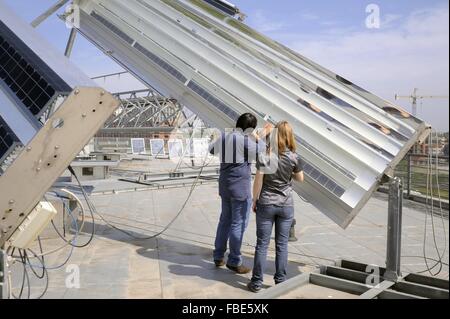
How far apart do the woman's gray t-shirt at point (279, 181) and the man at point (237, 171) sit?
447 millimetres

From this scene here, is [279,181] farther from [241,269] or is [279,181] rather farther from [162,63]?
[162,63]

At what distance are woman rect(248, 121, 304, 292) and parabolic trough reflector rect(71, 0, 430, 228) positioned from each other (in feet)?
2.97

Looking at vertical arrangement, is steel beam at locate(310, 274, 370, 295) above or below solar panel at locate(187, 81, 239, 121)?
below

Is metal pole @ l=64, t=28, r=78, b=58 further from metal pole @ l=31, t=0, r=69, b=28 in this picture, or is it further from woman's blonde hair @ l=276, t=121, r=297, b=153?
woman's blonde hair @ l=276, t=121, r=297, b=153

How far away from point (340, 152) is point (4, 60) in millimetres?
3943

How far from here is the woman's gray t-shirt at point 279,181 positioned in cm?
420

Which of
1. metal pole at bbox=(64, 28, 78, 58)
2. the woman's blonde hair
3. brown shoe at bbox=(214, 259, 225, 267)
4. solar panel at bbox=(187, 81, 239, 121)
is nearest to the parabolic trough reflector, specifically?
solar panel at bbox=(187, 81, 239, 121)

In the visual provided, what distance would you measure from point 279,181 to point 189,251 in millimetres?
2300

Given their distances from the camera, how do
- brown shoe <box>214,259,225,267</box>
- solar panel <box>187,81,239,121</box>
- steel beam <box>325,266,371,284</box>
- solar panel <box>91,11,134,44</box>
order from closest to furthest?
steel beam <box>325,266,371,284</box> < brown shoe <box>214,259,225,267</box> < solar panel <box>187,81,239,121</box> < solar panel <box>91,11,134,44</box>

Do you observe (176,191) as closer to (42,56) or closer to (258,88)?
(258,88)

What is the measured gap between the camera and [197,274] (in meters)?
4.89

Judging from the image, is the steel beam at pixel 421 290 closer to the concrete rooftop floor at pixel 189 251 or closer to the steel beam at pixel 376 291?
the steel beam at pixel 376 291

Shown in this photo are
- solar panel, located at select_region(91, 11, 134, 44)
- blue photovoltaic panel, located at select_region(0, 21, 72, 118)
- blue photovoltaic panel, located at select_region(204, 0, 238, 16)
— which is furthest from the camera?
blue photovoltaic panel, located at select_region(204, 0, 238, 16)

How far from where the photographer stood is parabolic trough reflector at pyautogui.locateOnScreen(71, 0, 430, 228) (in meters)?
4.82
